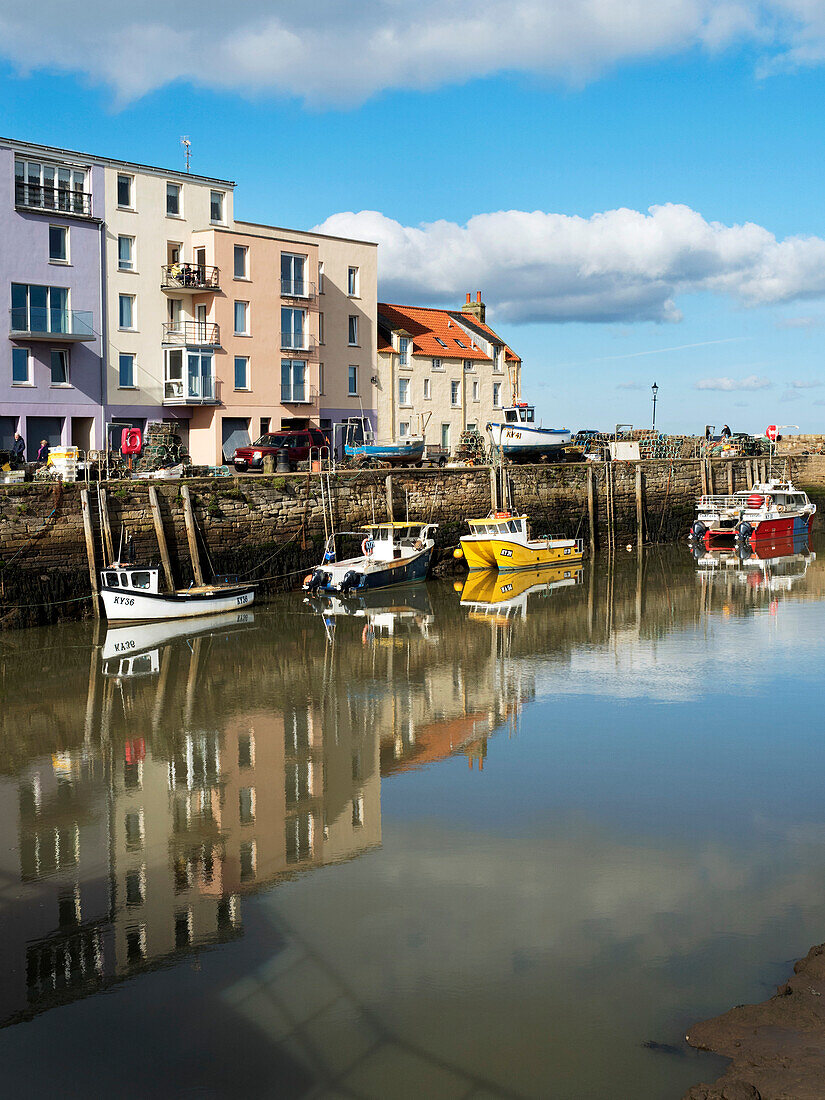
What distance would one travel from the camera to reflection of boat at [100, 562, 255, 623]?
995 inches

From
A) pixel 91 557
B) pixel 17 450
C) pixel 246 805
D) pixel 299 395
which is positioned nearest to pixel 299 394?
pixel 299 395

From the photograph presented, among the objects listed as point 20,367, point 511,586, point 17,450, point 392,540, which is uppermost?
point 20,367

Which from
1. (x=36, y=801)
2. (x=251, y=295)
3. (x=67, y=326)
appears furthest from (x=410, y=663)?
(x=251, y=295)

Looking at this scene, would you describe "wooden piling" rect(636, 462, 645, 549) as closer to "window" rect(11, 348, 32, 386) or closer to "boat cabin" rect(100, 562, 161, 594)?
"window" rect(11, 348, 32, 386)

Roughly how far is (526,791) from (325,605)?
15.9 metres

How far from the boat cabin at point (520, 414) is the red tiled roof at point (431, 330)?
7.33 meters

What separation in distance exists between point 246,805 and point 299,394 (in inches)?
1265

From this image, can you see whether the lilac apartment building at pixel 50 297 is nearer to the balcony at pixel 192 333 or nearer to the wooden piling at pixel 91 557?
the balcony at pixel 192 333

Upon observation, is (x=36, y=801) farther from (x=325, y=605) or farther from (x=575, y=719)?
(x=325, y=605)

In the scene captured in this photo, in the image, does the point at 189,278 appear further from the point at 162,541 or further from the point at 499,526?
the point at 162,541

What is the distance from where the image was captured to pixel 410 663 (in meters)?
22.0

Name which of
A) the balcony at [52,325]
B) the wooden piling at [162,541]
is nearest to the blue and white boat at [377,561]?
the wooden piling at [162,541]

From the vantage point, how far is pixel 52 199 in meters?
36.8

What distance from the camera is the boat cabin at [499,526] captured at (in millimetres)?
35625
